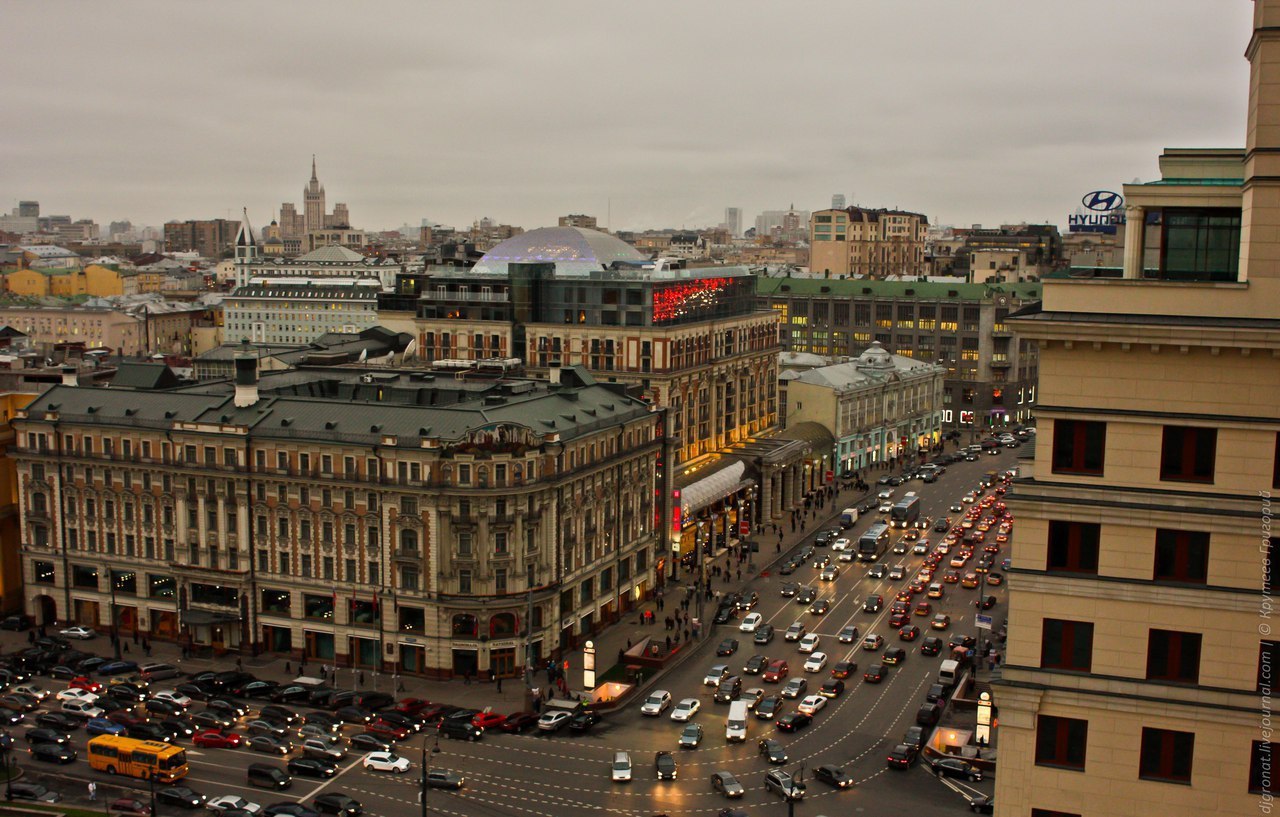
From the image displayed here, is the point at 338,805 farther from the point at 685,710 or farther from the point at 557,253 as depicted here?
the point at 557,253

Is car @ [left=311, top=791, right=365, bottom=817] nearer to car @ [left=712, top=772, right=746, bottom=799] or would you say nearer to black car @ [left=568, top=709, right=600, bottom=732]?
black car @ [left=568, top=709, right=600, bottom=732]

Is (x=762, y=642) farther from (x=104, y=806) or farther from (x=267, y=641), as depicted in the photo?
(x=104, y=806)

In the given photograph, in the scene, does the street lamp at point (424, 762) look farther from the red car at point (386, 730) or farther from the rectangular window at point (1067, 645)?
the rectangular window at point (1067, 645)

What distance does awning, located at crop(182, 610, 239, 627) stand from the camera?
10375cm

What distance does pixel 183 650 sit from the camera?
105375mm

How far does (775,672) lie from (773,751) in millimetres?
17928

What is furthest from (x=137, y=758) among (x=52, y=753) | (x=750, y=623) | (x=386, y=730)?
(x=750, y=623)

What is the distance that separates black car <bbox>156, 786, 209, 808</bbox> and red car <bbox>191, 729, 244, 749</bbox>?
28.6 ft

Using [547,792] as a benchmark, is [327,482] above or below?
above

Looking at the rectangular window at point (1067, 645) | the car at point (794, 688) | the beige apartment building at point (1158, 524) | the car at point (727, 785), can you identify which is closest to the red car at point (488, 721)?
the car at point (727, 785)

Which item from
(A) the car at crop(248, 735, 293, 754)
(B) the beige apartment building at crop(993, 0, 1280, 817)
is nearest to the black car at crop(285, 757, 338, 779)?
(A) the car at crop(248, 735, 293, 754)

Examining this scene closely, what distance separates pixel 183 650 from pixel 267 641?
7.07 meters

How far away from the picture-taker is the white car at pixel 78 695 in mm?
Result: 90062

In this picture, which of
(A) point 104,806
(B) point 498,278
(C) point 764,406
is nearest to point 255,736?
(A) point 104,806
